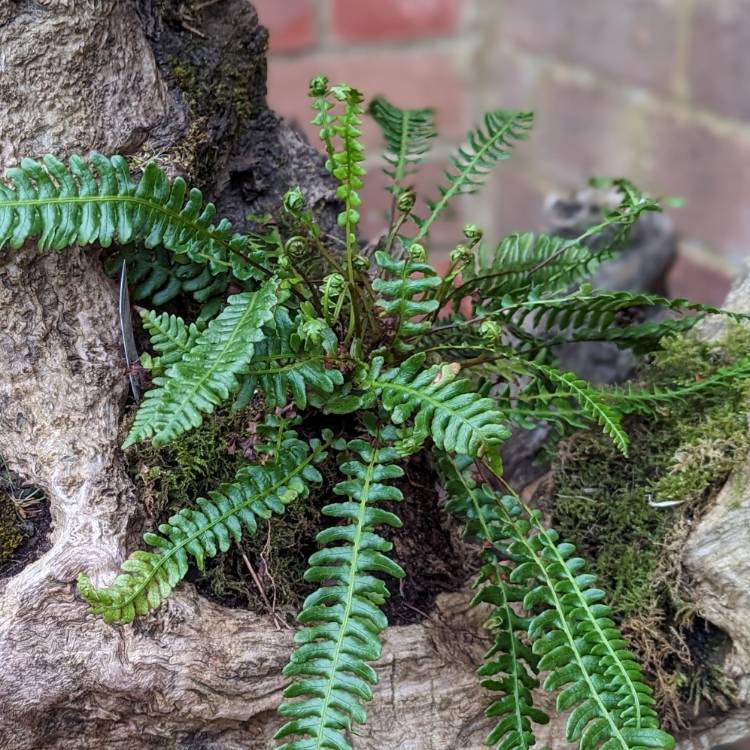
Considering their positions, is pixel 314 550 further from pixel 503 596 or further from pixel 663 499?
pixel 663 499

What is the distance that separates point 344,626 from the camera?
4.49ft

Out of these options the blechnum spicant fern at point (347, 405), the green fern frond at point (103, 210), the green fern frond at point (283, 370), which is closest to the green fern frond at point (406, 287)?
the blechnum spicant fern at point (347, 405)

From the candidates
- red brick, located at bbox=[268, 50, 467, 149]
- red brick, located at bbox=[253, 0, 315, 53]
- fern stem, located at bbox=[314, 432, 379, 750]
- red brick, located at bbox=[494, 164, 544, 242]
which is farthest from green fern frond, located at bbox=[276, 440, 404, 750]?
red brick, located at bbox=[494, 164, 544, 242]

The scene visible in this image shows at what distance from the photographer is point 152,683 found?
1462 millimetres

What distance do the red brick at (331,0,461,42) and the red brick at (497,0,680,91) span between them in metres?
0.37

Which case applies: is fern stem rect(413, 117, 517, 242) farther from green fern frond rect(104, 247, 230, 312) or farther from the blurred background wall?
the blurred background wall

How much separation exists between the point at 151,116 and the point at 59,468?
68 centimetres

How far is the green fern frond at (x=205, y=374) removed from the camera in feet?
4.16

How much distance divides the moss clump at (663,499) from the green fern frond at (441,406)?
1.44 ft

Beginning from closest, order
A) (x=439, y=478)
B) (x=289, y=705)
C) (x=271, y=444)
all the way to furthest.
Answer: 1. (x=289, y=705)
2. (x=271, y=444)
3. (x=439, y=478)

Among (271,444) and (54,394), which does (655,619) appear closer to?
(271,444)

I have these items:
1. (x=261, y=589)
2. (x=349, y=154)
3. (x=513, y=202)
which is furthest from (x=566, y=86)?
(x=261, y=589)

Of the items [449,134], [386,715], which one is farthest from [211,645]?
[449,134]

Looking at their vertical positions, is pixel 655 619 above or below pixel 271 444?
below
